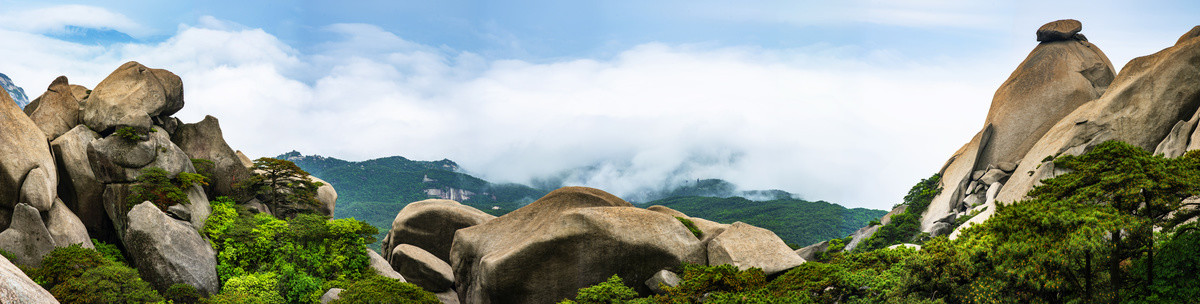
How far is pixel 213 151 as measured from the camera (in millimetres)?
36500

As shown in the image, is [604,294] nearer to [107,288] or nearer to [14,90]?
[107,288]

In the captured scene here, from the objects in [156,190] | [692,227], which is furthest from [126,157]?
[692,227]

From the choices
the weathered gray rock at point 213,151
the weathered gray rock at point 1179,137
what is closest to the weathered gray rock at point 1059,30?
the weathered gray rock at point 1179,137

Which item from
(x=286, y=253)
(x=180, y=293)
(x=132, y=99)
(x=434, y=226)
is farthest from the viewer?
(x=434, y=226)

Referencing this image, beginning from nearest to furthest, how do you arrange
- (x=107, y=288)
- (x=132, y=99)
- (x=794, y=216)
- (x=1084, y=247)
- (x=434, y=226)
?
(x=1084, y=247), (x=107, y=288), (x=132, y=99), (x=434, y=226), (x=794, y=216)

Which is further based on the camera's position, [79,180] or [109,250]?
[79,180]

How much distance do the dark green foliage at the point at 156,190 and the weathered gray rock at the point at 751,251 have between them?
24686 millimetres

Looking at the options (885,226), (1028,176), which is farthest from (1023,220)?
(885,226)

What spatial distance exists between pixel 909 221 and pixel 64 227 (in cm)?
4821

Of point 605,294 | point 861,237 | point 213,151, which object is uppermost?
point 213,151

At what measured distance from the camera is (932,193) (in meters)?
48.6

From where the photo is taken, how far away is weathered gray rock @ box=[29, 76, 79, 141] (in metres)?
30.8

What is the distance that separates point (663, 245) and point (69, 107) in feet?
96.5

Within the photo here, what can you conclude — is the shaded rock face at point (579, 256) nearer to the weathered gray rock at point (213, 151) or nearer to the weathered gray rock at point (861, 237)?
the weathered gray rock at point (213, 151)
